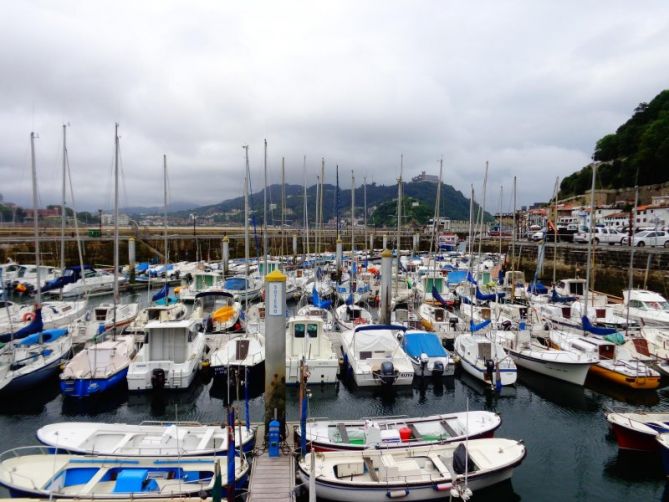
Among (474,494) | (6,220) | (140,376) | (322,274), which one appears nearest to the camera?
(474,494)

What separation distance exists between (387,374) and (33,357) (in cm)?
1668

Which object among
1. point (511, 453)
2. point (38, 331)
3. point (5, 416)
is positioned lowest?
point (5, 416)

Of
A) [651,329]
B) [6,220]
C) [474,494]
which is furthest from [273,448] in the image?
[6,220]

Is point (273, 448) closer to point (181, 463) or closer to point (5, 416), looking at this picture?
point (181, 463)

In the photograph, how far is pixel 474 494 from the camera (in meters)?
11.4

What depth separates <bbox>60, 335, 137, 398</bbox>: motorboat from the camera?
16.7 m

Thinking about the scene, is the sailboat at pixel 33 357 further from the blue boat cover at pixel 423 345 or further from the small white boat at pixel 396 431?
the blue boat cover at pixel 423 345

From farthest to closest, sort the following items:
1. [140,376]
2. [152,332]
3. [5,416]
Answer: [152,332], [140,376], [5,416]

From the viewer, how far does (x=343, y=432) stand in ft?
41.0

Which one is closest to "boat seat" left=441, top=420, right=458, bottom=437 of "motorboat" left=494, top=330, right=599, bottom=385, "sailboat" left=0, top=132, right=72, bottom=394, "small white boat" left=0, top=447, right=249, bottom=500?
"small white boat" left=0, top=447, right=249, bottom=500

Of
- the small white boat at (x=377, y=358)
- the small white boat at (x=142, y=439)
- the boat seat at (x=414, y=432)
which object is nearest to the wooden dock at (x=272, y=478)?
the small white boat at (x=142, y=439)

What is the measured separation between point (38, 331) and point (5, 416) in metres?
4.57

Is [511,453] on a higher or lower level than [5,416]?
higher

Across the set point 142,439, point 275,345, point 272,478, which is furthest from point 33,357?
point 272,478
